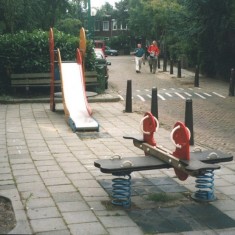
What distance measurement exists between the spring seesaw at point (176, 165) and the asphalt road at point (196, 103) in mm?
3036

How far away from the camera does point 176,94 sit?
1769cm

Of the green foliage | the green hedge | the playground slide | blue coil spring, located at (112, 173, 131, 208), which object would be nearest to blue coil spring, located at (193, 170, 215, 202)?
blue coil spring, located at (112, 173, 131, 208)

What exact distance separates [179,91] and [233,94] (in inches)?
92.1

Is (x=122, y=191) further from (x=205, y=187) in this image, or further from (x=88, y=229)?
(x=205, y=187)

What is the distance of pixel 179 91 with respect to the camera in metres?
18.6

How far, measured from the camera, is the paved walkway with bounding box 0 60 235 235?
485cm

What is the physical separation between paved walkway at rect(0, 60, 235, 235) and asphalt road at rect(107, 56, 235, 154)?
3.75 ft

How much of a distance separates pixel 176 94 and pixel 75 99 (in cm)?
683

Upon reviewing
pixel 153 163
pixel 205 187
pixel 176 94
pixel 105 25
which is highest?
pixel 105 25

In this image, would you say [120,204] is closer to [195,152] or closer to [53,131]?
[195,152]

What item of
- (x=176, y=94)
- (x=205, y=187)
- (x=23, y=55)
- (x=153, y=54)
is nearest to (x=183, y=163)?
(x=205, y=187)

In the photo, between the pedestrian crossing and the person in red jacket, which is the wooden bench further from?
the person in red jacket

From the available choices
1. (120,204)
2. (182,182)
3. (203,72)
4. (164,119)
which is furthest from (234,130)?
(203,72)

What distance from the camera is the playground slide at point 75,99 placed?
10.2 metres
